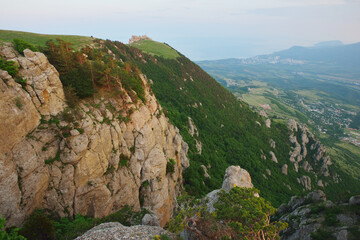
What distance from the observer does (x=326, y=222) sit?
25.0 m

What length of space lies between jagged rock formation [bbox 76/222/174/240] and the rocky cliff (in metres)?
4.99

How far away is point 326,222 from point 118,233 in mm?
28282

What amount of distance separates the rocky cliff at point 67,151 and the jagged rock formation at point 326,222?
72.3ft

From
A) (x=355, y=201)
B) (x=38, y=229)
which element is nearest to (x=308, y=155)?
(x=355, y=201)

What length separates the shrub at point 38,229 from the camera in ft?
53.0

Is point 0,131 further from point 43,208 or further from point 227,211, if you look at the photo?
point 227,211

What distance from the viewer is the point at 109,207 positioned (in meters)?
24.9

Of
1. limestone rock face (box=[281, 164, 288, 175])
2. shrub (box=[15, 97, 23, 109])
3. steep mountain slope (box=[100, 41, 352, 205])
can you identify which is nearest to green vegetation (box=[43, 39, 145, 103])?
shrub (box=[15, 97, 23, 109])

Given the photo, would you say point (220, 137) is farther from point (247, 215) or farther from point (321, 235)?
point (247, 215)

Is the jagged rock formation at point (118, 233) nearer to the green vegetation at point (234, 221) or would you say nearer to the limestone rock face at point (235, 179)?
the green vegetation at point (234, 221)

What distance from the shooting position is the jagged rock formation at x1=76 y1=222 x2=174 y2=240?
17.7m

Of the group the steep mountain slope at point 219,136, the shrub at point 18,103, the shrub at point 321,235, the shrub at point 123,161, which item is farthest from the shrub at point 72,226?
the steep mountain slope at point 219,136

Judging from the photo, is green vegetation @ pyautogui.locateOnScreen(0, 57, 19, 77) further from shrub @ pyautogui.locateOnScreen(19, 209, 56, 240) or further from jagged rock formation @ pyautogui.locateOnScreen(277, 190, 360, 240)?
jagged rock formation @ pyautogui.locateOnScreen(277, 190, 360, 240)

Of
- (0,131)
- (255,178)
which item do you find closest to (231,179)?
(0,131)
